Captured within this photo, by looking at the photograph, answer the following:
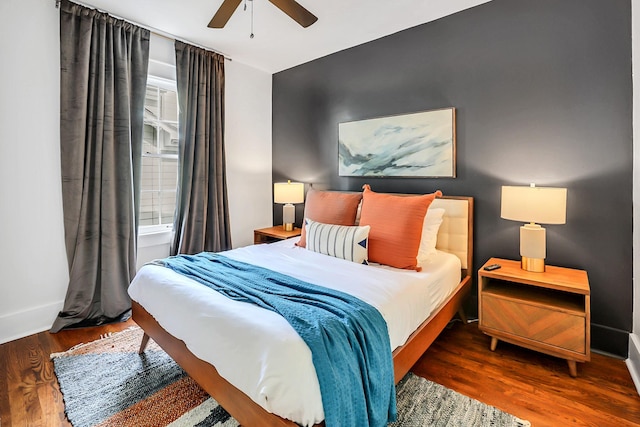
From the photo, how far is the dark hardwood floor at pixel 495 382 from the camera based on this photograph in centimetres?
165

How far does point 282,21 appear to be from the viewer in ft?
9.26

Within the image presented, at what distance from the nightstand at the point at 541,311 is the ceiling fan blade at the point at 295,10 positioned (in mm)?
2087

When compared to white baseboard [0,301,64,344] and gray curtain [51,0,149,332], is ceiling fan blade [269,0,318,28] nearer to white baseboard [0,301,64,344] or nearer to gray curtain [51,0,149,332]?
gray curtain [51,0,149,332]

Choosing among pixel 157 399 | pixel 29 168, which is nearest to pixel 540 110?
pixel 157 399

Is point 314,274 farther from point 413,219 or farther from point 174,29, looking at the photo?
point 174,29

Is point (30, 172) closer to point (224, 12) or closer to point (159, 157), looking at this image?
point (159, 157)

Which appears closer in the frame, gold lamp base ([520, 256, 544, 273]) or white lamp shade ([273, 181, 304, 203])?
gold lamp base ([520, 256, 544, 273])

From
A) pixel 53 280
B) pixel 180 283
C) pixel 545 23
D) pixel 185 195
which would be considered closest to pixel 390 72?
pixel 545 23

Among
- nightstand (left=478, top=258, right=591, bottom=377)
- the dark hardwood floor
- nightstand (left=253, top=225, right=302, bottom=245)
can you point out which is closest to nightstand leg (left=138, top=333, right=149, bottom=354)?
the dark hardwood floor

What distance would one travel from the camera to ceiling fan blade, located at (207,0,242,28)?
1981 millimetres

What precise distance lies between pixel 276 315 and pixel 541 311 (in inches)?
67.6

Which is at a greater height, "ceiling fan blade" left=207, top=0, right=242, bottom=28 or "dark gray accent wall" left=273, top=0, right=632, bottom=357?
"ceiling fan blade" left=207, top=0, right=242, bottom=28

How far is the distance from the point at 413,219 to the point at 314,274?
83 cm

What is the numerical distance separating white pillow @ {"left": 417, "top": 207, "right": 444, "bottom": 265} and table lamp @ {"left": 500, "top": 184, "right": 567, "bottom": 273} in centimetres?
51
